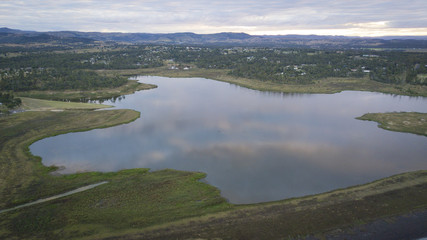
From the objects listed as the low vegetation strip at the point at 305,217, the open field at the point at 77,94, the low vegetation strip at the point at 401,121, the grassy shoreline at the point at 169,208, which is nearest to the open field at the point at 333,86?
the low vegetation strip at the point at 401,121

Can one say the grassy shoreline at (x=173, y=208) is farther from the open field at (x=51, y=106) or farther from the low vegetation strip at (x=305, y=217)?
the open field at (x=51, y=106)

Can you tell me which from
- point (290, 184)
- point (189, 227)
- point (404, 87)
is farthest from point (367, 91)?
point (189, 227)

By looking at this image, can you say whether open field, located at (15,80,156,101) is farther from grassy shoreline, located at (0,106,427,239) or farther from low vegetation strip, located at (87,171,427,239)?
→ low vegetation strip, located at (87,171,427,239)

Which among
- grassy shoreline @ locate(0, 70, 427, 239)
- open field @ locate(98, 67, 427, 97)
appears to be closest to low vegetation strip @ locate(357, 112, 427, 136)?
grassy shoreline @ locate(0, 70, 427, 239)

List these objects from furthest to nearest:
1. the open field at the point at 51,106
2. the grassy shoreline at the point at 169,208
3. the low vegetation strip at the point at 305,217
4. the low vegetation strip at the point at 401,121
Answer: the open field at the point at 51,106, the low vegetation strip at the point at 401,121, the grassy shoreline at the point at 169,208, the low vegetation strip at the point at 305,217

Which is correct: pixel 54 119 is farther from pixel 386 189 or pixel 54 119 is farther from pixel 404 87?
pixel 404 87

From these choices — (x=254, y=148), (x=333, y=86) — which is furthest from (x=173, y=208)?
(x=333, y=86)

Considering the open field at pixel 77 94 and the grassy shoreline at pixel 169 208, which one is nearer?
the grassy shoreline at pixel 169 208
